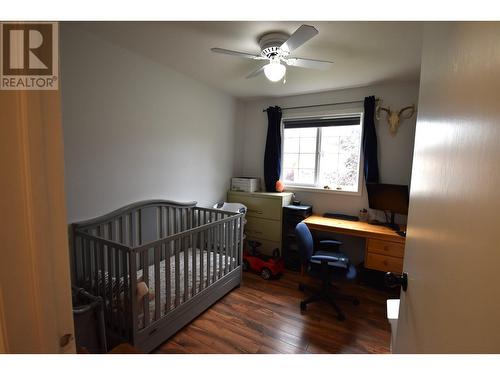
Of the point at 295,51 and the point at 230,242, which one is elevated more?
the point at 295,51

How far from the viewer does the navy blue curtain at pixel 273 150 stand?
131 inches

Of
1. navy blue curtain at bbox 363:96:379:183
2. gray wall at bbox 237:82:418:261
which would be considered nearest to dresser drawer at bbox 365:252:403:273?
gray wall at bbox 237:82:418:261

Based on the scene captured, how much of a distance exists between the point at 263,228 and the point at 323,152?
53.9 inches

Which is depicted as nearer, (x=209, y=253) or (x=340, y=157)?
(x=209, y=253)

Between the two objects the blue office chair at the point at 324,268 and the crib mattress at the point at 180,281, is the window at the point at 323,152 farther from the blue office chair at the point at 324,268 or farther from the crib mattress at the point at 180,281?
the crib mattress at the point at 180,281

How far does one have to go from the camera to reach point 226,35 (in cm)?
174

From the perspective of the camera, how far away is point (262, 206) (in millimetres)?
3168

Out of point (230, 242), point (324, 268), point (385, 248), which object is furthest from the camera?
point (230, 242)

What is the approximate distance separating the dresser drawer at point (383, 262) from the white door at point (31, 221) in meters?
A: 2.62

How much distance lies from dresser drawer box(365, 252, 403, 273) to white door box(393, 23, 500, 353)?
1722 mm

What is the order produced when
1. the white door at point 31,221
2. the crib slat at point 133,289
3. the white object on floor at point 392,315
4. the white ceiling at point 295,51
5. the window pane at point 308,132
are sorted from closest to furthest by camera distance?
1. the white door at point 31,221
2. the white object on floor at point 392,315
3. the crib slat at point 133,289
4. the white ceiling at point 295,51
5. the window pane at point 308,132

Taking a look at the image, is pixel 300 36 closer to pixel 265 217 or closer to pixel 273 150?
pixel 273 150

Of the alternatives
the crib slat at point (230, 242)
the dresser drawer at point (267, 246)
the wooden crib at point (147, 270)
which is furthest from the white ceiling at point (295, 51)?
the dresser drawer at point (267, 246)

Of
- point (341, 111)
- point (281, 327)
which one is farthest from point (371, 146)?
point (281, 327)
